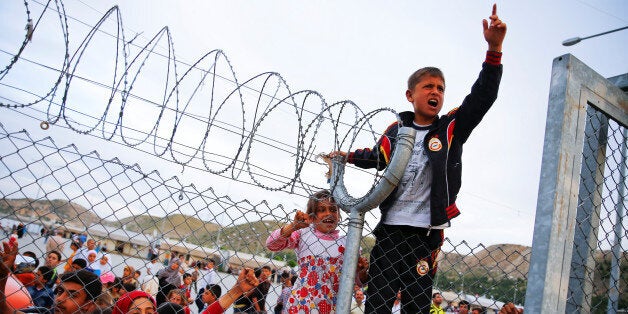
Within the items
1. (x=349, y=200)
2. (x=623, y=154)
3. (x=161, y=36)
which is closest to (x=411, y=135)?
(x=349, y=200)

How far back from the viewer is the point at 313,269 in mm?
3145

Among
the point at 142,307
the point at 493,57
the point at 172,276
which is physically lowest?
the point at 172,276

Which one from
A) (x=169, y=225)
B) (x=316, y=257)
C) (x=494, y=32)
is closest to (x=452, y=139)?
(x=494, y=32)

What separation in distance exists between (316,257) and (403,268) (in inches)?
24.7

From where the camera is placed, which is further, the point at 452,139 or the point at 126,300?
the point at 126,300

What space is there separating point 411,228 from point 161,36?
1.98 meters

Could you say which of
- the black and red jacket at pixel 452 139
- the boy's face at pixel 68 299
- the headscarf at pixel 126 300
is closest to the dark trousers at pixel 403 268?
the black and red jacket at pixel 452 139

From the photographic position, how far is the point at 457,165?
2967 millimetres

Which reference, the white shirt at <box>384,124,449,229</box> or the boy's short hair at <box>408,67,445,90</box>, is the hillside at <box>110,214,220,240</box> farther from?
the boy's short hair at <box>408,67,445,90</box>

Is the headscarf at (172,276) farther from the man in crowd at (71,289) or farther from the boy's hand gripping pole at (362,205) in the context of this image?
the boy's hand gripping pole at (362,205)

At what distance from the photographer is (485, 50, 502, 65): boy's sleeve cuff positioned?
2600mm

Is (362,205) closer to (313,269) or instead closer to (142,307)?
(313,269)

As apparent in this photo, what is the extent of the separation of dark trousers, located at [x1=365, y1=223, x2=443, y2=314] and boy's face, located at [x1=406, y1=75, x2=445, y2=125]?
2.70ft

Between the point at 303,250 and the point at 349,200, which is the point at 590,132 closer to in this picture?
the point at 349,200
